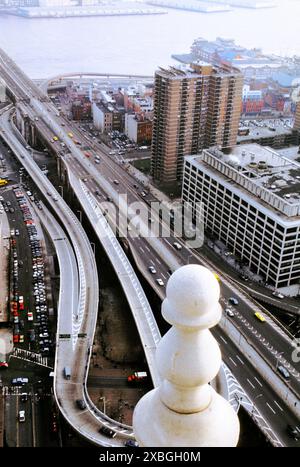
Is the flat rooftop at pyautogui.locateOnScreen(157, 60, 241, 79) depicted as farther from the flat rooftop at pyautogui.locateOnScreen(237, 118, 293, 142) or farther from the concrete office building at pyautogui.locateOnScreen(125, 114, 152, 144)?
the concrete office building at pyautogui.locateOnScreen(125, 114, 152, 144)

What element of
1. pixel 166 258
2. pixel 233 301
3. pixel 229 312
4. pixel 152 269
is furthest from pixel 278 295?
pixel 152 269

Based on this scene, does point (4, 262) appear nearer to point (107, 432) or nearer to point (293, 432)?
point (107, 432)

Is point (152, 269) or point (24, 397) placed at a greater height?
point (152, 269)

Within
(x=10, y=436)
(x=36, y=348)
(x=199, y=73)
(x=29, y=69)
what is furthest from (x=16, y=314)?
(x=29, y=69)

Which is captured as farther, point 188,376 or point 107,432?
point 107,432

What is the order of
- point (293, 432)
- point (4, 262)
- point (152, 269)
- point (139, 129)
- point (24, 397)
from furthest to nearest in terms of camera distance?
1. point (139, 129)
2. point (4, 262)
3. point (152, 269)
4. point (24, 397)
5. point (293, 432)

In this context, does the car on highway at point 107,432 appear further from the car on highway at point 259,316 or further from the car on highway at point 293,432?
the car on highway at point 259,316
